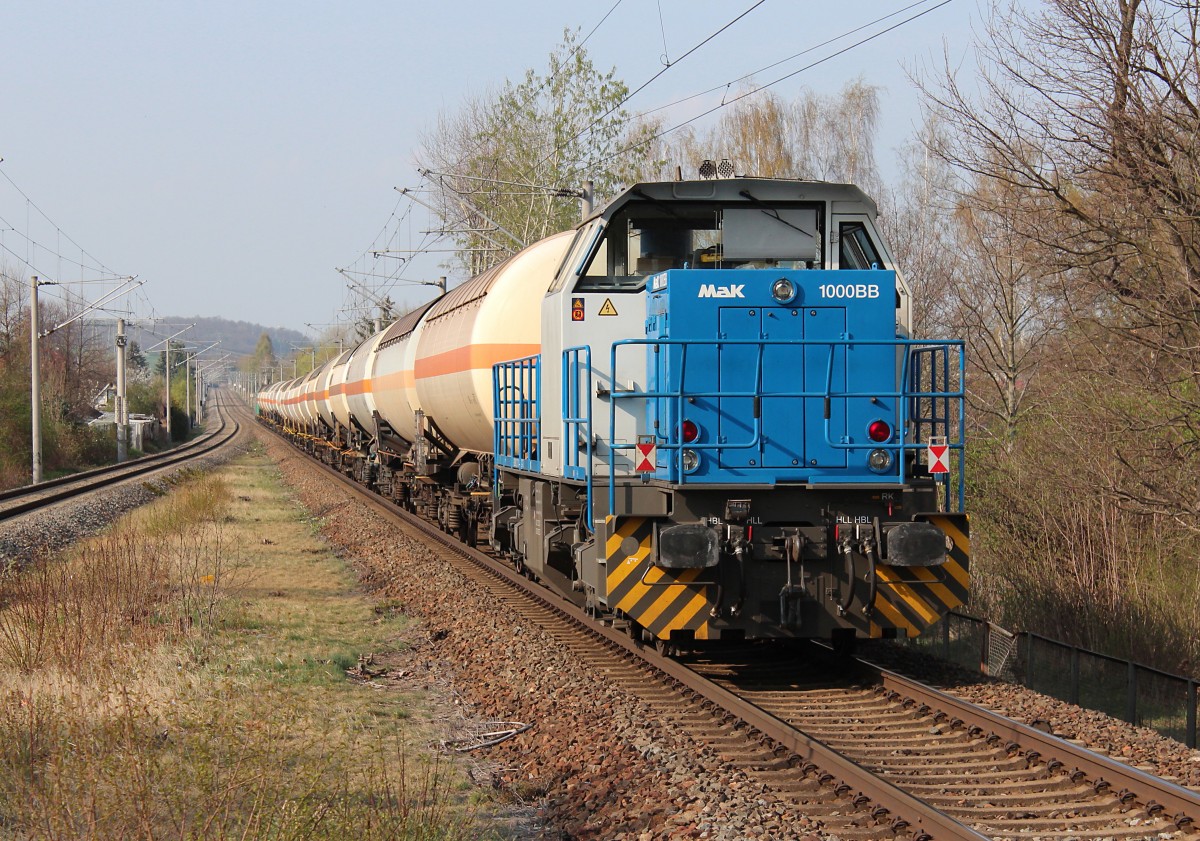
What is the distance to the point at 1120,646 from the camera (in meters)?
11.0

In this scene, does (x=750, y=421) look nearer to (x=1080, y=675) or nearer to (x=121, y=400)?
(x=1080, y=675)

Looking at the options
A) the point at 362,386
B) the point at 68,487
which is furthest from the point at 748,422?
the point at 68,487

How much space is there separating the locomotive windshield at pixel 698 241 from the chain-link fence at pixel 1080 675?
366 centimetres

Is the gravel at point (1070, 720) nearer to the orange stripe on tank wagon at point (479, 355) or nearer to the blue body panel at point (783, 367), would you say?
the blue body panel at point (783, 367)

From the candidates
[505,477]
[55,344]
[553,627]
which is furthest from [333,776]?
[55,344]

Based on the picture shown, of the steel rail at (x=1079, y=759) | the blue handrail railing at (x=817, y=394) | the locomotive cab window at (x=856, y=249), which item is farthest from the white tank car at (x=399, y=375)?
the steel rail at (x=1079, y=759)

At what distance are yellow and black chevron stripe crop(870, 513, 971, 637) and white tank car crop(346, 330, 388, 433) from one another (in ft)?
58.1

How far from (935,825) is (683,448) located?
9.94 ft

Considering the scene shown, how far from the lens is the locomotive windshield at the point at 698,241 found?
8383 millimetres

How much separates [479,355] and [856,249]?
561 centimetres

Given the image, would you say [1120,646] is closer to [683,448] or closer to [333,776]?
[683,448]

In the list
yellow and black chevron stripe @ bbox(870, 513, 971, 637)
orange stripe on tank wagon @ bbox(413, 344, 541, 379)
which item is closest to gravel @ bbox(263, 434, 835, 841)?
yellow and black chevron stripe @ bbox(870, 513, 971, 637)

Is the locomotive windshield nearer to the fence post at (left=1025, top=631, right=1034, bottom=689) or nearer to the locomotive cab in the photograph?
the locomotive cab

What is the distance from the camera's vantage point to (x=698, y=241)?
861 centimetres
